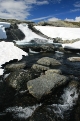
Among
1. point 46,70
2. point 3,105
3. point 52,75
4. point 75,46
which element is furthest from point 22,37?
point 3,105

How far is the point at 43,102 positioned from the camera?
9438 millimetres

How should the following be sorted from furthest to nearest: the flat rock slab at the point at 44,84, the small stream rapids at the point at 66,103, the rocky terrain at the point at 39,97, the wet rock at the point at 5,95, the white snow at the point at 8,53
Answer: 1. the white snow at the point at 8,53
2. the flat rock slab at the point at 44,84
3. the wet rock at the point at 5,95
4. the small stream rapids at the point at 66,103
5. the rocky terrain at the point at 39,97

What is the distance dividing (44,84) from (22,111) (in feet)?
7.28

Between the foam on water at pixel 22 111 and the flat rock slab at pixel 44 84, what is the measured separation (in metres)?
0.85

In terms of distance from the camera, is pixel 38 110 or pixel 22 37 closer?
pixel 38 110

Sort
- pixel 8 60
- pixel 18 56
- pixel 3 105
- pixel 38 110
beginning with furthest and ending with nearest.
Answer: pixel 18 56 < pixel 8 60 < pixel 3 105 < pixel 38 110

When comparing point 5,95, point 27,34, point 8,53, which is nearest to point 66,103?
point 5,95

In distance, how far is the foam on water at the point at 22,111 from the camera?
837 centimetres

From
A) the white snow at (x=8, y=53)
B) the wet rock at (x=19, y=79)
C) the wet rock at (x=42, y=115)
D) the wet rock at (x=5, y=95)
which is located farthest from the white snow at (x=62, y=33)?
the wet rock at (x=42, y=115)

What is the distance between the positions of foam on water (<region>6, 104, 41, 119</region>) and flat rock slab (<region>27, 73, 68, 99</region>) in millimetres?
850

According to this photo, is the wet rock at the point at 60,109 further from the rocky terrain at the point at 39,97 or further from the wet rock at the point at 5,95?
the wet rock at the point at 5,95

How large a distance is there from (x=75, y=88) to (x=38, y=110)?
334 centimetres

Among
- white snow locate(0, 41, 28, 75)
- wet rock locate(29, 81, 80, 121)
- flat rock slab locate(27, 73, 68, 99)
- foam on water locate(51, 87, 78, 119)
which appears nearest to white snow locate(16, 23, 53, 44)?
white snow locate(0, 41, 28, 75)

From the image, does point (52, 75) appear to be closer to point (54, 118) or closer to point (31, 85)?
point (31, 85)
